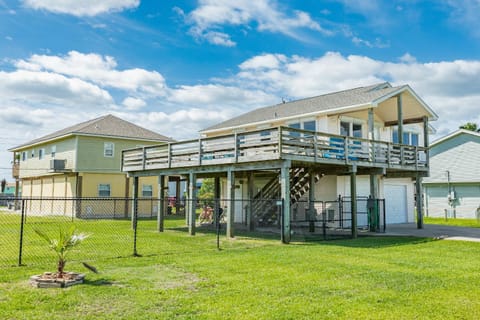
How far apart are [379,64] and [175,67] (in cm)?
1123

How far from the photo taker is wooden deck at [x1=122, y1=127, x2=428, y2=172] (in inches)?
552

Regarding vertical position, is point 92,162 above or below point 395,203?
above

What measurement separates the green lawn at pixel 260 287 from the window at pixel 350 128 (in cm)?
952

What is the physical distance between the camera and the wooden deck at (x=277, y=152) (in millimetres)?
14022

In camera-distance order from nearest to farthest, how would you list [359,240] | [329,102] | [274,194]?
[359,240], [274,194], [329,102]

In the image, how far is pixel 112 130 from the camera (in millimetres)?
31188

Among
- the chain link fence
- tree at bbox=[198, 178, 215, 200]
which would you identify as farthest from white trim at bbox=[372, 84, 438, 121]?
tree at bbox=[198, 178, 215, 200]

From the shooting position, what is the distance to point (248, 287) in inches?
277

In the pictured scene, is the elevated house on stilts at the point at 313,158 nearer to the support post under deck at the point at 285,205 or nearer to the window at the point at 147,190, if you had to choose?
the support post under deck at the point at 285,205

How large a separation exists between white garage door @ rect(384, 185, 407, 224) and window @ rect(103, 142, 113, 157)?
64.0 ft

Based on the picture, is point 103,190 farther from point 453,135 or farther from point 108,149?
point 453,135

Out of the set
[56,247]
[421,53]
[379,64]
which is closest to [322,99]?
[379,64]

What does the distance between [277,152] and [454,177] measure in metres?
23.1

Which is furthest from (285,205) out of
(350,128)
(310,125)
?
(350,128)
